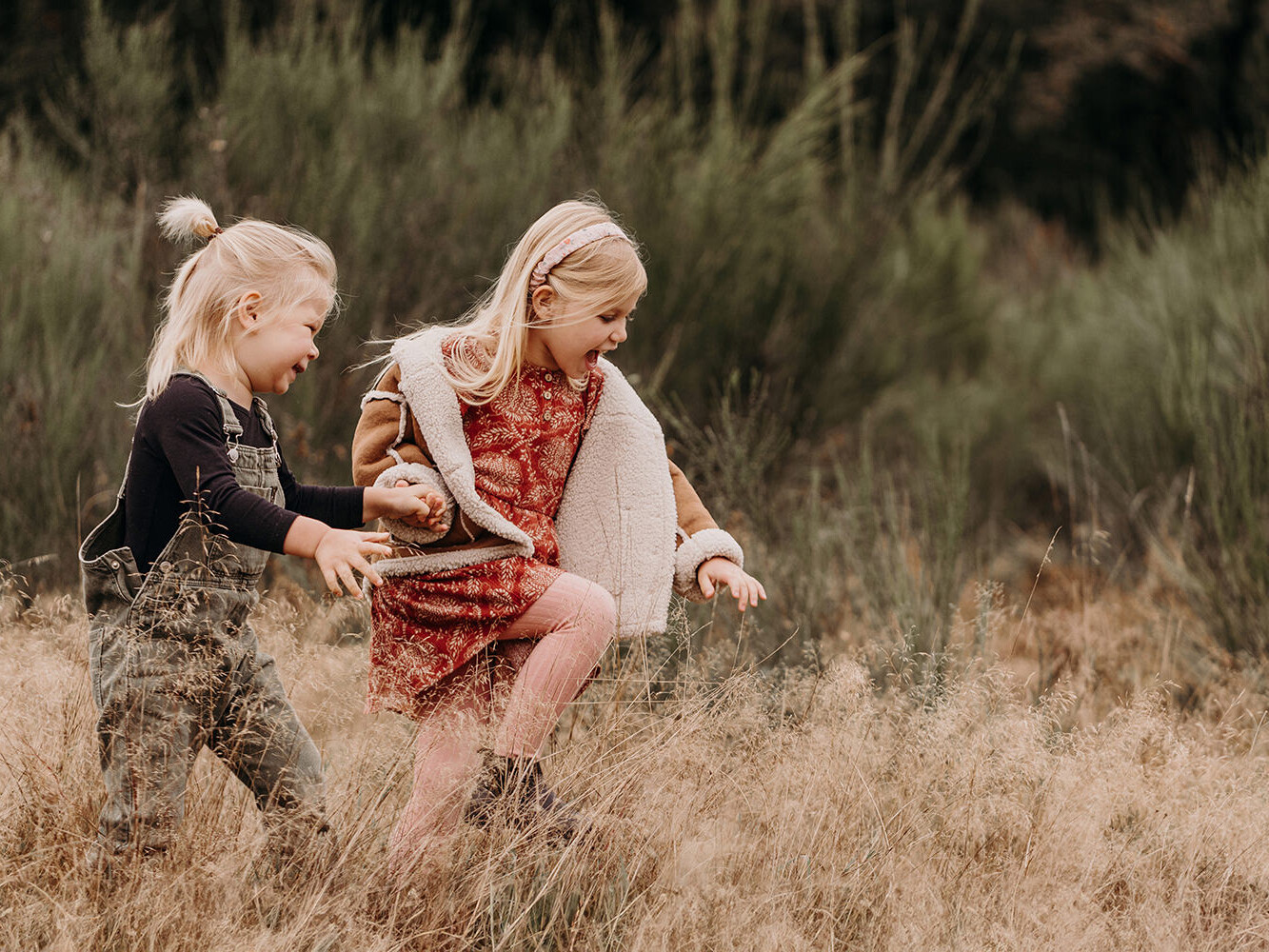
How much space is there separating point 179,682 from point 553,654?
2.03 ft

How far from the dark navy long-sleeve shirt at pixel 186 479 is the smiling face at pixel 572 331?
1.75ft

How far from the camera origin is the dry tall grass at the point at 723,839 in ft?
6.47

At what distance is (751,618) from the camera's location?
137 inches

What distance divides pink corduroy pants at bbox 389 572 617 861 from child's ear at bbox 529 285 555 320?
1.54 feet

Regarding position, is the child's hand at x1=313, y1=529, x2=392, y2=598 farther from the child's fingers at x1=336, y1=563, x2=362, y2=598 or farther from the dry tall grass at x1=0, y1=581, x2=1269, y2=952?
the dry tall grass at x1=0, y1=581, x2=1269, y2=952

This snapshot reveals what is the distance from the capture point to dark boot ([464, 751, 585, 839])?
211cm

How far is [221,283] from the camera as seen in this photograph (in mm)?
2084

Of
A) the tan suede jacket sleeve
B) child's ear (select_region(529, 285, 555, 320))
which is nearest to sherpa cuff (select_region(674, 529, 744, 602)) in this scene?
the tan suede jacket sleeve

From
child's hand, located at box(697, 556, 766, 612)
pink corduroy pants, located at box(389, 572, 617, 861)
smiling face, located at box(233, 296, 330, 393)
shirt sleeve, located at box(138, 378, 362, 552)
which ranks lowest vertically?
pink corduroy pants, located at box(389, 572, 617, 861)

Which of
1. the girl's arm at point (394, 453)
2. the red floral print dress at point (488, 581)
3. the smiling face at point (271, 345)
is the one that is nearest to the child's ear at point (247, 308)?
the smiling face at point (271, 345)

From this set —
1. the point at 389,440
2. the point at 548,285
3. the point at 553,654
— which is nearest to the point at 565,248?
the point at 548,285

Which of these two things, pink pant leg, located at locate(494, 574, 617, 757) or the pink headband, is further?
the pink headband

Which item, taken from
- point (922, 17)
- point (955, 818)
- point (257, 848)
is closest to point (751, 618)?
point (955, 818)

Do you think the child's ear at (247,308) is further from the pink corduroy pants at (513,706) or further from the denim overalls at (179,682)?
the pink corduroy pants at (513,706)
